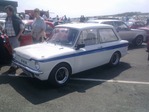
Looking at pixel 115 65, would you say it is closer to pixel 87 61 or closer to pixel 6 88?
pixel 87 61

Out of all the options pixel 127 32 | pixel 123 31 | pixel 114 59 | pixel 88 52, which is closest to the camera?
pixel 88 52

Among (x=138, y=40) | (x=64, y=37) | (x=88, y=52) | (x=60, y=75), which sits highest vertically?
Answer: (x=64, y=37)

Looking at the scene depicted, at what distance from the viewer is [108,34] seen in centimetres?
733

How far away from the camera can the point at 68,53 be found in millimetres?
5746

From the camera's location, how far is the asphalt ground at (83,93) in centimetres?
461

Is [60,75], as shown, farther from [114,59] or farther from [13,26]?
[114,59]

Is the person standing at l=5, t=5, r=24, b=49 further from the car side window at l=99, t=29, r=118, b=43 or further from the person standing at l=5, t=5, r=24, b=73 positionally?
the car side window at l=99, t=29, r=118, b=43

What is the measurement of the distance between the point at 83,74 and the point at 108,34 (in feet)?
5.43

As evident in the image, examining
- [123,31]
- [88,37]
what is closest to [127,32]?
[123,31]

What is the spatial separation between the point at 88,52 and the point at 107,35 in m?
1.34

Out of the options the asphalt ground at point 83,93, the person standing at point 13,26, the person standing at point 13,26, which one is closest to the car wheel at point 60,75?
the asphalt ground at point 83,93

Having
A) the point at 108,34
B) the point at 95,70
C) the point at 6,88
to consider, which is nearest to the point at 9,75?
the point at 6,88

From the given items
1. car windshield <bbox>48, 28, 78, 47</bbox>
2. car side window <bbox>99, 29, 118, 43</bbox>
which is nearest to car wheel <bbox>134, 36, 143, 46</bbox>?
car side window <bbox>99, 29, 118, 43</bbox>

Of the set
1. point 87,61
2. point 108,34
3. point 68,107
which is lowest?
point 68,107
